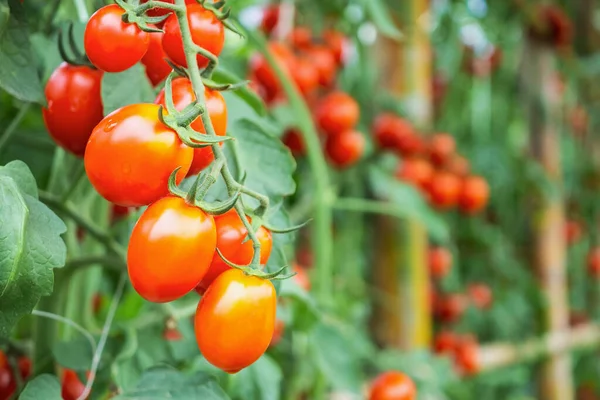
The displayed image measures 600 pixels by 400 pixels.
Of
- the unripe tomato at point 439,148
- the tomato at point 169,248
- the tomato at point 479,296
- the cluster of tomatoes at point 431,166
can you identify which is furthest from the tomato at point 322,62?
the tomato at point 479,296

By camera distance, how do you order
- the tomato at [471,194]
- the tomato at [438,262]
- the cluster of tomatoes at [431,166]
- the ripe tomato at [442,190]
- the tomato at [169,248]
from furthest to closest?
the tomato at [438,262], the tomato at [471,194], the ripe tomato at [442,190], the cluster of tomatoes at [431,166], the tomato at [169,248]

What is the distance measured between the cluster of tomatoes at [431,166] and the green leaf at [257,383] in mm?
623

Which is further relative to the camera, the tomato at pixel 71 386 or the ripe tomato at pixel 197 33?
the tomato at pixel 71 386

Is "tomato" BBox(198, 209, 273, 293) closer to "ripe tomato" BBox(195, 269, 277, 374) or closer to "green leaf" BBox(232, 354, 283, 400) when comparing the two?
"ripe tomato" BBox(195, 269, 277, 374)

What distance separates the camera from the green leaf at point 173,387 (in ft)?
1.23

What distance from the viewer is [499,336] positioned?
1989 mm

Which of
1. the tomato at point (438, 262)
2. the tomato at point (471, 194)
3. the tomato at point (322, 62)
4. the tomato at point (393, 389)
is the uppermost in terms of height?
the tomato at point (322, 62)

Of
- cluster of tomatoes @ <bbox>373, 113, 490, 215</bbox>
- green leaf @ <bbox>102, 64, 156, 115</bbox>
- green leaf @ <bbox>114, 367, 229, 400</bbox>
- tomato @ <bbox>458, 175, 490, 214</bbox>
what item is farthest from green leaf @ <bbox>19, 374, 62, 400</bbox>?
tomato @ <bbox>458, 175, 490, 214</bbox>

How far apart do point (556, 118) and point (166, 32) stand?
1.59 meters

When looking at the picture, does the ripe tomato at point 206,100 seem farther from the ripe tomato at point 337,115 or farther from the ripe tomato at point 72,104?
the ripe tomato at point 337,115

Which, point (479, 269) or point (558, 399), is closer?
point (558, 399)

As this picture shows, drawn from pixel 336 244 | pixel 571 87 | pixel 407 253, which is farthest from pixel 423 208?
pixel 571 87

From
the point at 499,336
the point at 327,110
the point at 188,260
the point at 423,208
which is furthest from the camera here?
the point at 499,336

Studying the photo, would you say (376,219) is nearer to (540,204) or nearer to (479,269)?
(540,204)
